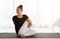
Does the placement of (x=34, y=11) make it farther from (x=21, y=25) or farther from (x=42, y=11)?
(x=21, y=25)

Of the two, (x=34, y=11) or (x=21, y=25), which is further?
(x=34, y=11)

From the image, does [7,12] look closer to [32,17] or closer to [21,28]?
[32,17]

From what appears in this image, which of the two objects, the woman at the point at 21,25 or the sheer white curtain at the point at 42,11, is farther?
the sheer white curtain at the point at 42,11

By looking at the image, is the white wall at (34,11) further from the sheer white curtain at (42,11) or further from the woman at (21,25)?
the woman at (21,25)

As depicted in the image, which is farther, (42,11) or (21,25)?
(42,11)

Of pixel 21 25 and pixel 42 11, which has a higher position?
pixel 21 25

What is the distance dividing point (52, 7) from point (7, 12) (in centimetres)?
78

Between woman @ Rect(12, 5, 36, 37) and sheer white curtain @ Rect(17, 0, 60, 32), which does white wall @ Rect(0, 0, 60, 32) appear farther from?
woman @ Rect(12, 5, 36, 37)

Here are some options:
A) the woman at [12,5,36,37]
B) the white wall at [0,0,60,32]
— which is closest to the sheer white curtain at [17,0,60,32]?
the white wall at [0,0,60,32]

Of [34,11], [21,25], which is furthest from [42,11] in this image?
[21,25]

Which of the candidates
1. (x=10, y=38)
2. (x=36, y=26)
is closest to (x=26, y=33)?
(x=10, y=38)

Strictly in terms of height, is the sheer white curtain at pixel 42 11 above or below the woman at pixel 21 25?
below

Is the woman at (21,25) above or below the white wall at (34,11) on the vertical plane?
above

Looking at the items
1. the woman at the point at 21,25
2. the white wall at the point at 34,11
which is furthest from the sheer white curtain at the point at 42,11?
the woman at the point at 21,25
